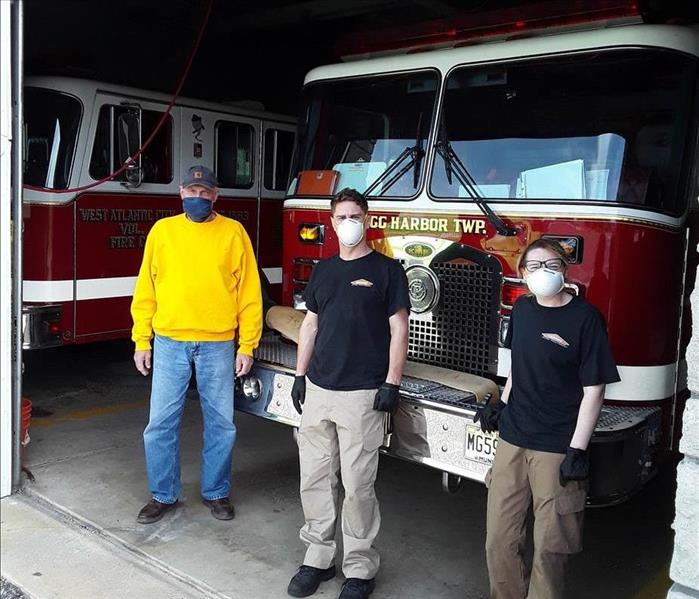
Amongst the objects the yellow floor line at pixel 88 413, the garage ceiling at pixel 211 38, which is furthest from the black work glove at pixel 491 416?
the garage ceiling at pixel 211 38

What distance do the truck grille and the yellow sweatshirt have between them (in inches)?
35.8

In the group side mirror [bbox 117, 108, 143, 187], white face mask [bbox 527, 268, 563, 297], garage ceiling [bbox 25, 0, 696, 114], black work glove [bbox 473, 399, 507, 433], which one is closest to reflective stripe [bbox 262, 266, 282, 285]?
side mirror [bbox 117, 108, 143, 187]

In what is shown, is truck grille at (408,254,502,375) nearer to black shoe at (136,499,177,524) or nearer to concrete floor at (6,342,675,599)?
concrete floor at (6,342,675,599)

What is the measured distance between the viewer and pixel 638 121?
3727mm

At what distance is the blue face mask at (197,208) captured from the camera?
4043 millimetres

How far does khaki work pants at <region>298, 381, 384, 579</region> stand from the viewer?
3.45m

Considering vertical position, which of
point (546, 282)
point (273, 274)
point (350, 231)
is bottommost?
point (273, 274)

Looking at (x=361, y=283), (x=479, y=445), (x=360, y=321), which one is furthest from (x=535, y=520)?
(x=361, y=283)

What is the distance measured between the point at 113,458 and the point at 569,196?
10.9ft

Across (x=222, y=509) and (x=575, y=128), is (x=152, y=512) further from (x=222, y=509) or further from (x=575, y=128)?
(x=575, y=128)

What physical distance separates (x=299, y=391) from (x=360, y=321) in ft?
1.62

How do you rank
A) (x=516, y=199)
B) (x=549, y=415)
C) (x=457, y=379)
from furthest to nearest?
1. (x=516, y=199)
2. (x=457, y=379)
3. (x=549, y=415)

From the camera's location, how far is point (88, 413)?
630 centimetres

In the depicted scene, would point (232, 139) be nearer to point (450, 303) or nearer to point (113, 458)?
point (113, 458)
